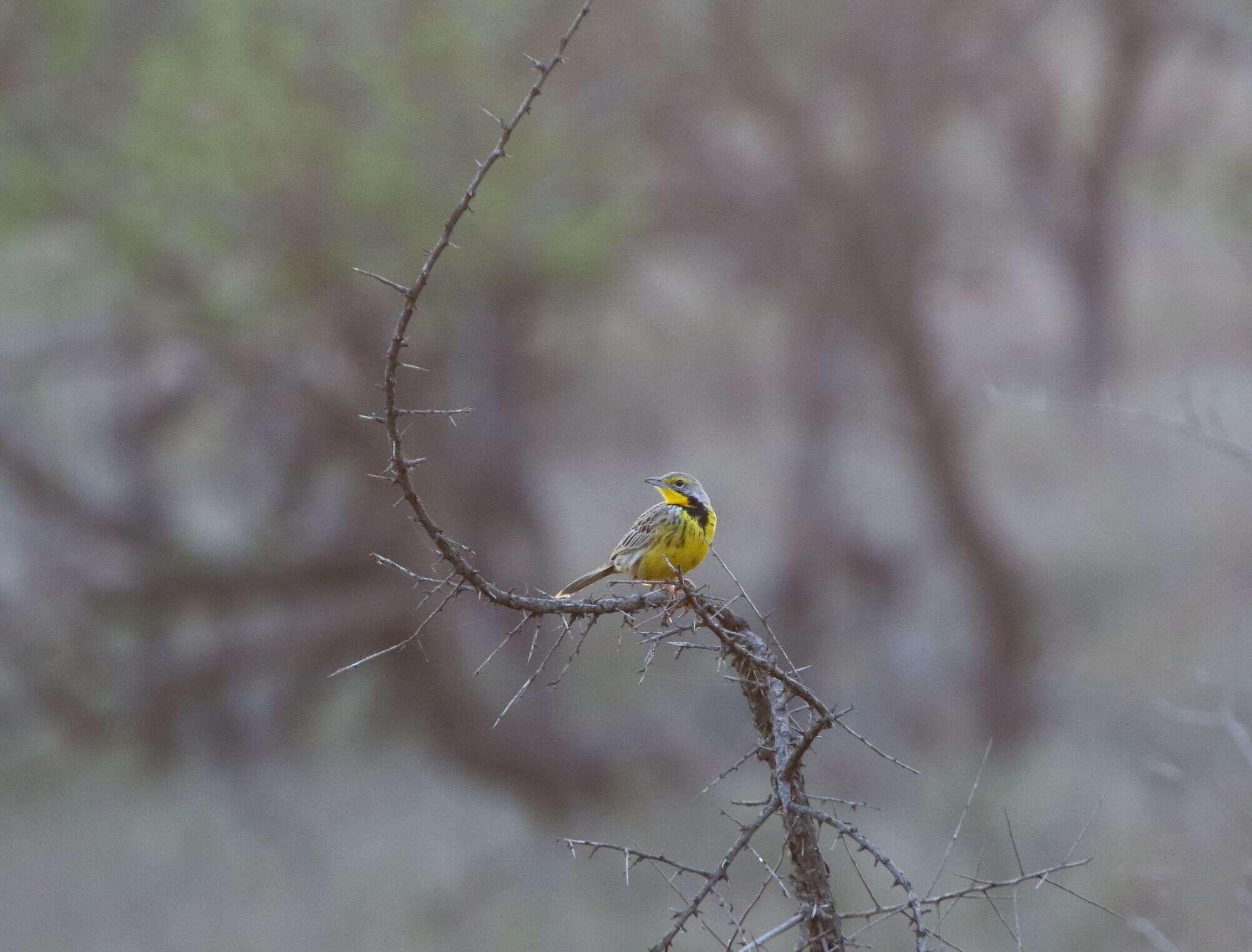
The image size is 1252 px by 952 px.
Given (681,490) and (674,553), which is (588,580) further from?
(681,490)

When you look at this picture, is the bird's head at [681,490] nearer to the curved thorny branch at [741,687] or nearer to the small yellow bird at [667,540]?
the small yellow bird at [667,540]

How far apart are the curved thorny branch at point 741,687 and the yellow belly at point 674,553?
649 mm

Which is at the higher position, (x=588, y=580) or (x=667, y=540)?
(x=667, y=540)

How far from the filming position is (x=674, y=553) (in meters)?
2.79

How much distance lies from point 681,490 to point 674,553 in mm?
233

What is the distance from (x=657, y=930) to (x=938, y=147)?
6.00m

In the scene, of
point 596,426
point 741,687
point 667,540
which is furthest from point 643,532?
point 596,426

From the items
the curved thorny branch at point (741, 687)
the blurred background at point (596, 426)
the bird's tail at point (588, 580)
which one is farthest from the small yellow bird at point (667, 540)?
the blurred background at point (596, 426)

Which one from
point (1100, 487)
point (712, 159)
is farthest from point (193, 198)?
point (1100, 487)

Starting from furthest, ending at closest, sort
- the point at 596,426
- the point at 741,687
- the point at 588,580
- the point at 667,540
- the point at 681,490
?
the point at 596,426, the point at 681,490, the point at 667,540, the point at 588,580, the point at 741,687

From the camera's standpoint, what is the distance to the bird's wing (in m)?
2.85

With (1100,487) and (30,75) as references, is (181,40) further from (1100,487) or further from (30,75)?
(1100,487)

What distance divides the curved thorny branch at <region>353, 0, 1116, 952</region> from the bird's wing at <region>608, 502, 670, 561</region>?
74 centimetres

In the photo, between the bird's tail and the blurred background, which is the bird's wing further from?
the blurred background
